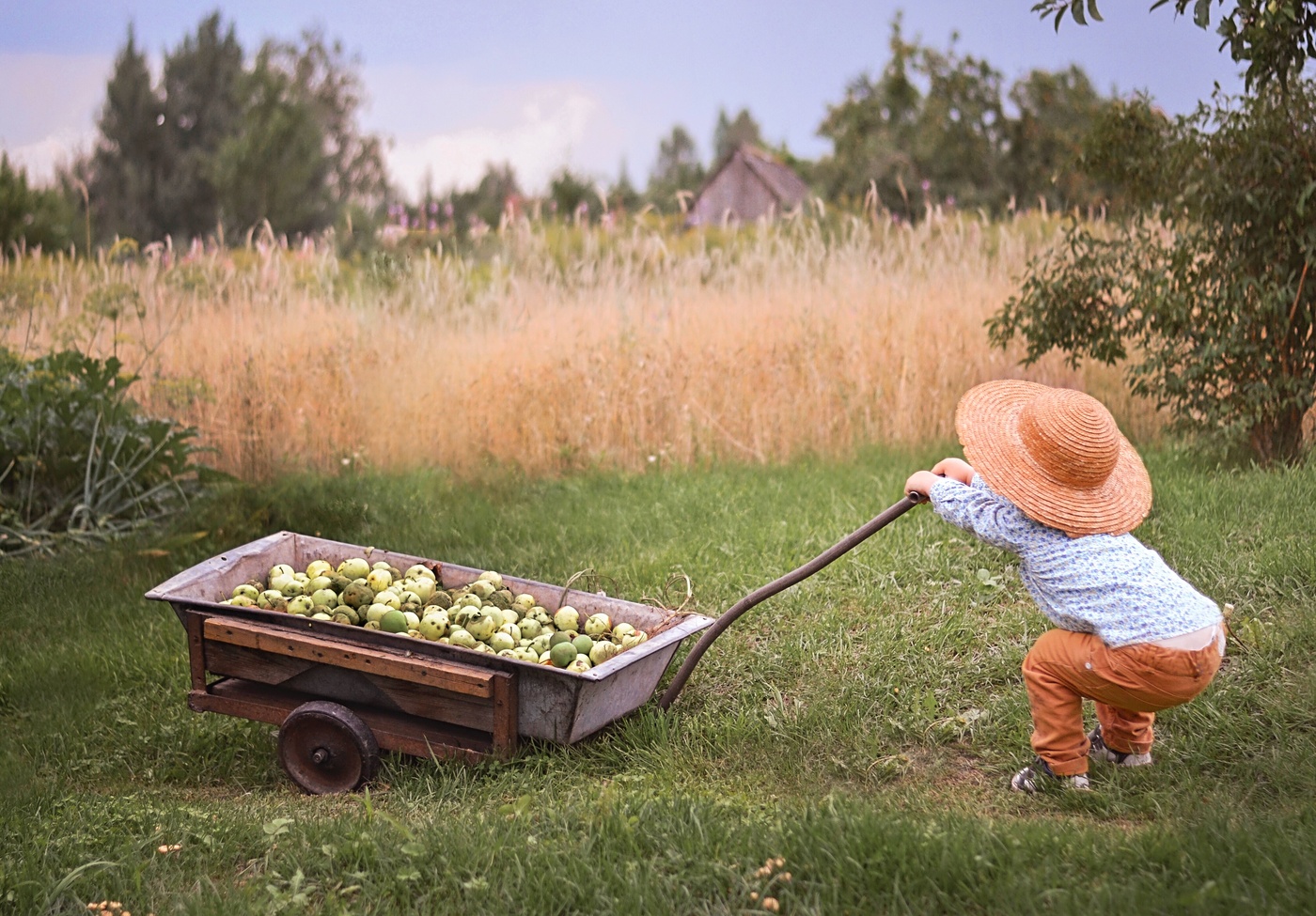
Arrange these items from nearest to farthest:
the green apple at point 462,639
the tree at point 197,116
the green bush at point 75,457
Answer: the green apple at point 462,639 < the green bush at point 75,457 < the tree at point 197,116

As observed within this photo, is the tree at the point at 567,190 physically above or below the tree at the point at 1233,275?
above

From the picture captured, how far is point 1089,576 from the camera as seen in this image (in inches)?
149

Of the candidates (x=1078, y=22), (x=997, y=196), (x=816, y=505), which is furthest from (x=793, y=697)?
(x=997, y=196)

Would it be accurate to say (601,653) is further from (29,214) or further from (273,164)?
(273,164)

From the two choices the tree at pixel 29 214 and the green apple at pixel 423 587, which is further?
the tree at pixel 29 214

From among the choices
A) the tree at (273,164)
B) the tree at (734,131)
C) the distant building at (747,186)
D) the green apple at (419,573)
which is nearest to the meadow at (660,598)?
the green apple at (419,573)

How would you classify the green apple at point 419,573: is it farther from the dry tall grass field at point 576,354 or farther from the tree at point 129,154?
the tree at point 129,154

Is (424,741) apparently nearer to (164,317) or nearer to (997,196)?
(164,317)

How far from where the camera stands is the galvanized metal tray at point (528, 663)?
14.1ft

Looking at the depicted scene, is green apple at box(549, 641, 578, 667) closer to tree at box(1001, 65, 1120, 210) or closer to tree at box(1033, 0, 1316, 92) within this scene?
tree at box(1033, 0, 1316, 92)

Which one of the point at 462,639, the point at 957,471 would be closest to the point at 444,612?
the point at 462,639

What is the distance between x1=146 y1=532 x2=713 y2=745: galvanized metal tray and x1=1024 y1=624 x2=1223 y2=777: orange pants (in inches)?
53.8

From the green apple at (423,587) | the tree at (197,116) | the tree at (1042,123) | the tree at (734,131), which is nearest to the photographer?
the green apple at (423,587)

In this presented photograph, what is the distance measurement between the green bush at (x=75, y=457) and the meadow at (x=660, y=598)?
39cm
